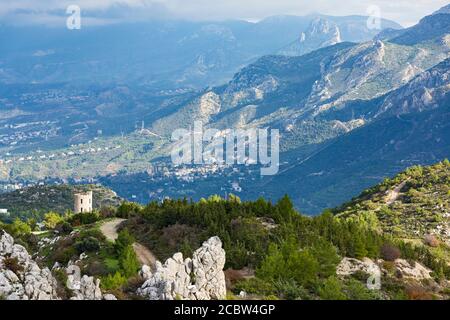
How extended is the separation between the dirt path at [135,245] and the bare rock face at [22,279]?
13.1 meters

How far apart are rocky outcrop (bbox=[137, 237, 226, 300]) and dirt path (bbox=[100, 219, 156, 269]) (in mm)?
9711

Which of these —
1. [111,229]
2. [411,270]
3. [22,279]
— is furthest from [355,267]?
[22,279]

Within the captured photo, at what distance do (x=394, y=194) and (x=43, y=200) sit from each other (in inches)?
2900

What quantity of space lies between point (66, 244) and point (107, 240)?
299cm

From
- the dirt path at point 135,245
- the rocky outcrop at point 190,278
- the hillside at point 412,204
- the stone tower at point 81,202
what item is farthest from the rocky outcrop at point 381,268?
the stone tower at point 81,202

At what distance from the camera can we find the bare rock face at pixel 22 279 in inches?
1171

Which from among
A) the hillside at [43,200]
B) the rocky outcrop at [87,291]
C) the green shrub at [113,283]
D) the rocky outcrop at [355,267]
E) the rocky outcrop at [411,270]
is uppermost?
the rocky outcrop at [87,291]

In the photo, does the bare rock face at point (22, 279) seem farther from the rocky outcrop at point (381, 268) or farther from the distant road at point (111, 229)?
the distant road at point (111, 229)

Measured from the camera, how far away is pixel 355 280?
1660 inches

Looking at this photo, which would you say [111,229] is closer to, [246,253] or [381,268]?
[246,253]

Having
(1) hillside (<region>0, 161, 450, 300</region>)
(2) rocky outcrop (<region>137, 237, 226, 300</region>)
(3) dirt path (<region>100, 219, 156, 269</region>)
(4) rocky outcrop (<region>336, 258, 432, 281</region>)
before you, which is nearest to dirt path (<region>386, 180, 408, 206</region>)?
(1) hillside (<region>0, 161, 450, 300</region>)

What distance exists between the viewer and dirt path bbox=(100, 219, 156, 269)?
48.0 m

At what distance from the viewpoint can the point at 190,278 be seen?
34.9m
